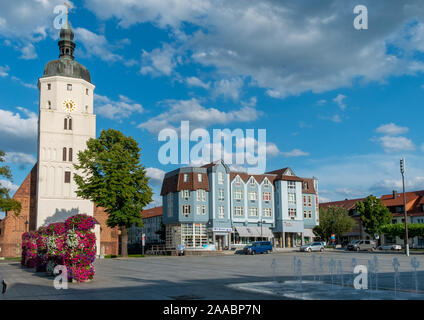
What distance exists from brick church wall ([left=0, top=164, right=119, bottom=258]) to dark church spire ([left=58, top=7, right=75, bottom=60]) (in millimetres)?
18658

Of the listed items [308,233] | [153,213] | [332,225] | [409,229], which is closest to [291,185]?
[308,233]

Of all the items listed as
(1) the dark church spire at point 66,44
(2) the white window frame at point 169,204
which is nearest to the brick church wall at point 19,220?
(1) the dark church spire at point 66,44

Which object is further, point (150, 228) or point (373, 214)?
point (150, 228)

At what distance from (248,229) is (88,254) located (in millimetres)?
56214

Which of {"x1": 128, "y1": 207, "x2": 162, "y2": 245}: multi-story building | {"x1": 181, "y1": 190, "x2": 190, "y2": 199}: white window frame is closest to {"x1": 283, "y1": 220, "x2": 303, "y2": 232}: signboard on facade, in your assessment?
{"x1": 181, "y1": 190, "x2": 190, "y2": 199}: white window frame

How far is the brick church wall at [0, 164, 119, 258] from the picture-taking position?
66125 millimetres

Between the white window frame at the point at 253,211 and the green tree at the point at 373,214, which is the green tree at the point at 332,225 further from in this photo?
the white window frame at the point at 253,211

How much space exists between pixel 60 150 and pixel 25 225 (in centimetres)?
1278

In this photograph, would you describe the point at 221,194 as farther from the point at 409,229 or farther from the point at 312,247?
the point at 409,229

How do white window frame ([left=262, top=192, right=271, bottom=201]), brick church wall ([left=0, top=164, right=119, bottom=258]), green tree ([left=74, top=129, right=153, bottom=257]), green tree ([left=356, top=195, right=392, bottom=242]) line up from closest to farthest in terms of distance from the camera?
green tree ([left=74, top=129, right=153, bottom=257]) → brick church wall ([left=0, top=164, right=119, bottom=258]) → green tree ([left=356, top=195, right=392, bottom=242]) → white window frame ([left=262, top=192, right=271, bottom=201])

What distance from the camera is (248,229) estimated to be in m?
74.2

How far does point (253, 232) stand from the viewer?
244ft

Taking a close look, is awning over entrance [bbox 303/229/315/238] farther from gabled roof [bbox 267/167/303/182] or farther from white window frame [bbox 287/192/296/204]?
gabled roof [bbox 267/167/303/182]
